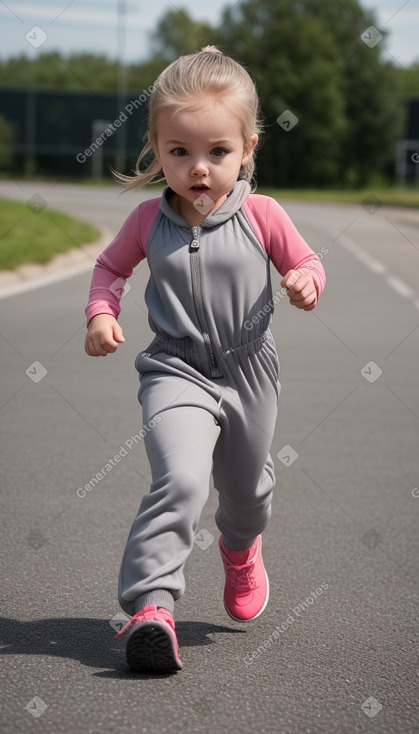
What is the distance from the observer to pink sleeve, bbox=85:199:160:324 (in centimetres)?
373

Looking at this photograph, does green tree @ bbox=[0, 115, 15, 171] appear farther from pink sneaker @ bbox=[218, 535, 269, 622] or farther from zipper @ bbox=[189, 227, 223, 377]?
zipper @ bbox=[189, 227, 223, 377]

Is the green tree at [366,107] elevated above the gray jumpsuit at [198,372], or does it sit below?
below

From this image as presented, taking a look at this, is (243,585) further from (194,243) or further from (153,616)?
(194,243)

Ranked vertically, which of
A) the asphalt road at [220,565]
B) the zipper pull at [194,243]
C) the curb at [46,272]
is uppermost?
the zipper pull at [194,243]

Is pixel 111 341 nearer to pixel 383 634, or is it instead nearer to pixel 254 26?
pixel 383 634

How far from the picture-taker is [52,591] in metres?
4.28

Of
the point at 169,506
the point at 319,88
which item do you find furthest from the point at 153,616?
the point at 319,88

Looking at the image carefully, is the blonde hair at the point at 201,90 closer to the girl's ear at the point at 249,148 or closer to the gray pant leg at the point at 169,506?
the girl's ear at the point at 249,148

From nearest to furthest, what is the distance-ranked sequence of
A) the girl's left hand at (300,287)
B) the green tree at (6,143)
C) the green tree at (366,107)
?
the girl's left hand at (300,287) < the green tree at (6,143) < the green tree at (366,107)

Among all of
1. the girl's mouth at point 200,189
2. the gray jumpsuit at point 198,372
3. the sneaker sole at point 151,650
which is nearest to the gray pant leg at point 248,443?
the gray jumpsuit at point 198,372

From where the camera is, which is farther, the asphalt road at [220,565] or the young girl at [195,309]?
the young girl at [195,309]

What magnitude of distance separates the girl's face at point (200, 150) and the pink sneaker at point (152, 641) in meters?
1.16

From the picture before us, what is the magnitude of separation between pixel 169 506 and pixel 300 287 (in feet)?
2.29

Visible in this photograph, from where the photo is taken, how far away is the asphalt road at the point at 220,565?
3.27m
